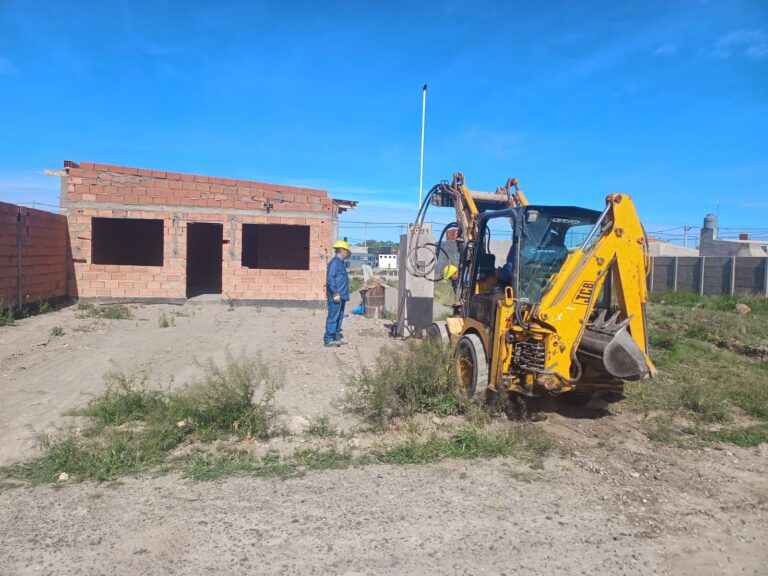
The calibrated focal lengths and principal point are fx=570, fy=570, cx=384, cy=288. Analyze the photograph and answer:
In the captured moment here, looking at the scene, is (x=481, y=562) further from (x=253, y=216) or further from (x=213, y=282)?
(x=213, y=282)

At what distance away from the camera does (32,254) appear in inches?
506

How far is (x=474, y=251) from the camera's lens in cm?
744

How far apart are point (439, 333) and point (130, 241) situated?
1495 centimetres

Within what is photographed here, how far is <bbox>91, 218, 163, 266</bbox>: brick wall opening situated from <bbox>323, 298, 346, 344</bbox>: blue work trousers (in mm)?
9521

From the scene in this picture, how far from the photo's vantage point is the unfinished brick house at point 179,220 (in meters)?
14.7

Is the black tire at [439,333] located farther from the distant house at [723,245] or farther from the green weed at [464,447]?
the distant house at [723,245]

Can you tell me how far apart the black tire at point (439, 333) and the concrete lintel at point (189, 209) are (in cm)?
808

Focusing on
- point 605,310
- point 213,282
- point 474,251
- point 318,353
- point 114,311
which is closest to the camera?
point 605,310

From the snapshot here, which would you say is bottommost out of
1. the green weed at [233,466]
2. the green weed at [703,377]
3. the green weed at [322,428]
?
the green weed at [233,466]

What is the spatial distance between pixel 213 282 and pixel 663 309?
15.8m

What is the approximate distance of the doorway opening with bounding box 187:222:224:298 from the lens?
21.3 m

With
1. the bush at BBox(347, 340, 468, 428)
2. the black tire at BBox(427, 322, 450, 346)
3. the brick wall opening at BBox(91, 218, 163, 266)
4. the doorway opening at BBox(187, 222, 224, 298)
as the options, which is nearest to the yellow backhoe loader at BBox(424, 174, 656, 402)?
the bush at BBox(347, 340, 468, 428)

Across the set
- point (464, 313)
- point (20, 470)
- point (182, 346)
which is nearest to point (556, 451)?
point (464, 313)

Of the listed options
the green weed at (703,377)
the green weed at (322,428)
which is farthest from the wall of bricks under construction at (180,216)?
the green weed at (322,428)
